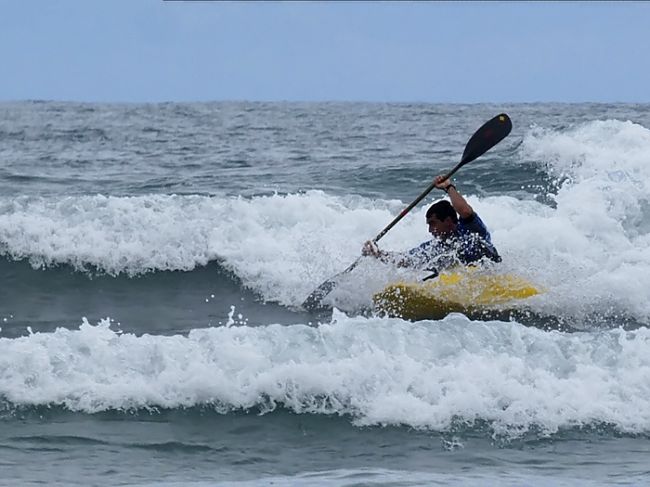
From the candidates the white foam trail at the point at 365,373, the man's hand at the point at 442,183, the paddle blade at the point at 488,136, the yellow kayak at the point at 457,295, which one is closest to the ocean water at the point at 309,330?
the white foam trail at the point at 365,373

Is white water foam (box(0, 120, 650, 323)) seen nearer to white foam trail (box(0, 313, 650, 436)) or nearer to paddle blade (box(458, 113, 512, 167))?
paddle blade (box(458, 113, 512, 167))

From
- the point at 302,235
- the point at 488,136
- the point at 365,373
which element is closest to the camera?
the point at 365,373

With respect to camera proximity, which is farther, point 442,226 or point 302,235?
point 302,235

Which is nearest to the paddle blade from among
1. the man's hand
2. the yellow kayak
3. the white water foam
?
the white water foam

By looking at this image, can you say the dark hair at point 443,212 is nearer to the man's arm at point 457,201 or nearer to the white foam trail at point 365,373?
the man's arm at point 457,201

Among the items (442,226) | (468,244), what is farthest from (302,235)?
(468,244)

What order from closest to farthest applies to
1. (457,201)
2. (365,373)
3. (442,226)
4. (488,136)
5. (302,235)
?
(365,373), (457,201), (442,226), (488,136), (302,235)

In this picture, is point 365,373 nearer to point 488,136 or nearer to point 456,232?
point 456,232

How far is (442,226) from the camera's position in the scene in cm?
830

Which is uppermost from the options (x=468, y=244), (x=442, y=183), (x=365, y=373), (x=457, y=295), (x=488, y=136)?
(x=488, y=136)

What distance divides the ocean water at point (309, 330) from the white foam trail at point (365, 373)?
0.04 ft

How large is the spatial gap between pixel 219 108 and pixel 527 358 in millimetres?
30895

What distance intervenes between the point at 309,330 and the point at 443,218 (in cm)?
197

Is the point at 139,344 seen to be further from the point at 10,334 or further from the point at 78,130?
the point at 78,130
